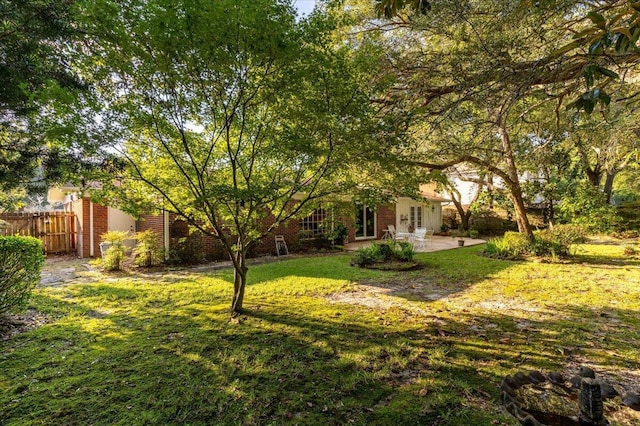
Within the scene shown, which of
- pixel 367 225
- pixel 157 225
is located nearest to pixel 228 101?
pixel 157 225

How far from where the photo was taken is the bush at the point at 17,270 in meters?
4.43

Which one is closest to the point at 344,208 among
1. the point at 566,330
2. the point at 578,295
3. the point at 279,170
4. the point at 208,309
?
the point at 279,170

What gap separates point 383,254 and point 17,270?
871cm

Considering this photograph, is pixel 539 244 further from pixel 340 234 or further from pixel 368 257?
pixel 340 234

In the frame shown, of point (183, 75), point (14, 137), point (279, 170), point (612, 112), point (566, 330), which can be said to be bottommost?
point (566, 330)

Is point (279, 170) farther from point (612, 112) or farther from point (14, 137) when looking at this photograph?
point (612, 112)

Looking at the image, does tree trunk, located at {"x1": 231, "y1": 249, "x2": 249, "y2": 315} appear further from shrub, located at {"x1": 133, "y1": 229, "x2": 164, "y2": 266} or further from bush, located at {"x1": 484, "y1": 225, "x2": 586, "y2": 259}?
bush, located at {"x1": 484, "y1": 225, "x2": 586, "y2": 259}

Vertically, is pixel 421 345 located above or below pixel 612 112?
below

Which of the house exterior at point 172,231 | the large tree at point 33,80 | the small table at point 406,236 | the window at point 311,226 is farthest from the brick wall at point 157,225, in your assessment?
the small table at point 406,236

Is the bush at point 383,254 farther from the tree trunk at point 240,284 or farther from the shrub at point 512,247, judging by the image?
the tree trunk at point 240,284

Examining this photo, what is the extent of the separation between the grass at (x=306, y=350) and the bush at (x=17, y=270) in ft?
2.01

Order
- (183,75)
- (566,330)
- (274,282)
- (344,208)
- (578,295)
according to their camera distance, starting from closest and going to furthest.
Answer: (183,75) → (566,330) → (344,208) → (578,295) → (274,282)

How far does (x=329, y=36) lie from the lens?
3.88m

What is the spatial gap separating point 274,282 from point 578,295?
6666 millimetres
